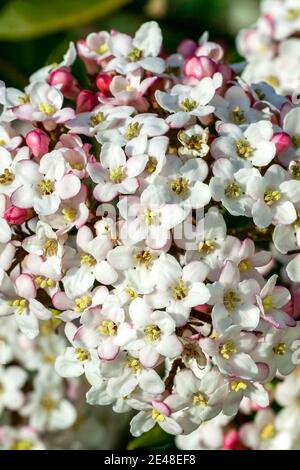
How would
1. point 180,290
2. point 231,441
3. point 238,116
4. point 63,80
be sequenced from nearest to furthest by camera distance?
point 180,290
point 238,116
point 63,80
point 231,441

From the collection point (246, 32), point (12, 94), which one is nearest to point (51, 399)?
point (12, 94)

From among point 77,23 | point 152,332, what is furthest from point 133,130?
point 77,23

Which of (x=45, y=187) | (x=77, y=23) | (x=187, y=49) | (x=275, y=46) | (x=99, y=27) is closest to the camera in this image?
(x=45, y=187)

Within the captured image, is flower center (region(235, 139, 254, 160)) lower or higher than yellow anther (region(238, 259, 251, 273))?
higher

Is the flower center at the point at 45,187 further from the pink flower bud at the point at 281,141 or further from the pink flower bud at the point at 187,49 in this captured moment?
the pink flower bud at the point at 187,49

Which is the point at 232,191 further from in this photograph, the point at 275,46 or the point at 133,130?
the point at 275,46

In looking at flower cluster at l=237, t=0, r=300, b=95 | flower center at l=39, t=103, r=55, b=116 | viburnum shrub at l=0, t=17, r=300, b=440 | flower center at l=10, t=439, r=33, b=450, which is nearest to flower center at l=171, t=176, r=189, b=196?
viburnum shrub at l=0, t=17, r=300, b=440

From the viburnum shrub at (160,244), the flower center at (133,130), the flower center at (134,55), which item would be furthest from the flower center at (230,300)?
the flower center at (134,55)

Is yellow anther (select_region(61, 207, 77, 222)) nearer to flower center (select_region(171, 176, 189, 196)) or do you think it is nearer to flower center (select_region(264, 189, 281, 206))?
flower center (select_region(171, 176, 189, 196))
